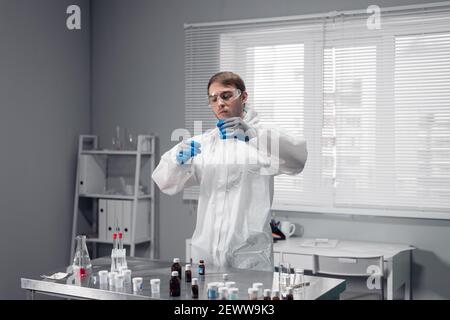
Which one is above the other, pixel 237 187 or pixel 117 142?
pixel 117 142

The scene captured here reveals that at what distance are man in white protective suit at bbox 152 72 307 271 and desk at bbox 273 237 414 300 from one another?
817 millimetres

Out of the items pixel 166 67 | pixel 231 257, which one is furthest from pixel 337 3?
pixel 231 257

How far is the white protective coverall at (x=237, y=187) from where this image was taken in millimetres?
2467

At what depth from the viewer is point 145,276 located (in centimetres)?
230

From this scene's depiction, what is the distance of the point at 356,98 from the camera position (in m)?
3.67

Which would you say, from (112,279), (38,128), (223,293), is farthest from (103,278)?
(38,128)

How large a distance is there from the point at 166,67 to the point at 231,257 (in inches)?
86.8

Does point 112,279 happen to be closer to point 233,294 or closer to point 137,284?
point 137,284

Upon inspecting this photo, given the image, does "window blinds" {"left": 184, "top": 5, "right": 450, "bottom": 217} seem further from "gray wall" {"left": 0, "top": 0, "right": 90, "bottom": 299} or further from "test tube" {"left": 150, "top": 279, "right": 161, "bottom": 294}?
"test tube" {"left": 150, "top": 279, "right": 161, "bottom": 294}

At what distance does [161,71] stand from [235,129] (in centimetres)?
208

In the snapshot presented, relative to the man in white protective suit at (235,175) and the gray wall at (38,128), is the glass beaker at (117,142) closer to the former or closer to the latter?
the gray wall at (38,128)
